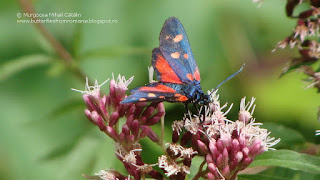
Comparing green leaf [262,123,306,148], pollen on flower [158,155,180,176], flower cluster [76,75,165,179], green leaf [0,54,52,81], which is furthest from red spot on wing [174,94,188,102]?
green leaf [0,54,52,81]

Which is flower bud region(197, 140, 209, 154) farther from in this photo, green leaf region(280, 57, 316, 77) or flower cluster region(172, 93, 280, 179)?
green leaf region(280, 57, 316, 77)

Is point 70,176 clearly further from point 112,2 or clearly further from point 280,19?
point 280,19

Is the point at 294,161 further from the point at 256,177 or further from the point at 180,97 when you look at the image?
the point at 180,97

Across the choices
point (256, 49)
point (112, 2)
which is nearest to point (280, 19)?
point (256, 49)

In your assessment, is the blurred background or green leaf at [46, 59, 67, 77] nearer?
green leaf at [46, 59, 67, 77]

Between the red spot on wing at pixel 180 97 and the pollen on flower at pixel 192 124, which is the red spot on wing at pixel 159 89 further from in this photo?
the pollen on flower at pixel 192 124

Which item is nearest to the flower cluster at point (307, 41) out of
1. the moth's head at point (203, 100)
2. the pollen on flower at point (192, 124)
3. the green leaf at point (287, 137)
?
the green leaf at point (287, 137)
